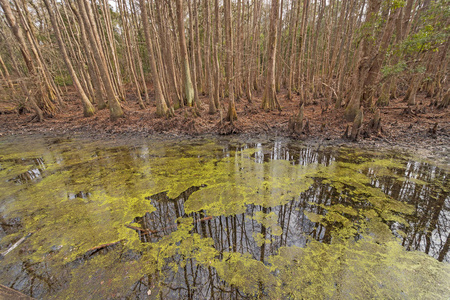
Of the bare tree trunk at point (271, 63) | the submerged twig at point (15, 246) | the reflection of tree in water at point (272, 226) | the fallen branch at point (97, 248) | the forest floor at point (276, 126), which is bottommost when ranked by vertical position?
the reflection of tree in water at point (272, 226)

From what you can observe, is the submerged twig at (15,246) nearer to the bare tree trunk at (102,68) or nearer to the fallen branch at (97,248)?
the fallen branch at (97,248)

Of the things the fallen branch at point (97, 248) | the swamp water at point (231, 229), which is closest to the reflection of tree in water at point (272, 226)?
the swamp water at point (231, 229)

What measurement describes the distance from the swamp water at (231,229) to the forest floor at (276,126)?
1292 millimetres

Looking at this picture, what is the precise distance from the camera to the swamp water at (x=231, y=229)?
1.78m

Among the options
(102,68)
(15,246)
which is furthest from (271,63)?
(15,246)

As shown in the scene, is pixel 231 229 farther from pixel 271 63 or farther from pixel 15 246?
pixel 271 63

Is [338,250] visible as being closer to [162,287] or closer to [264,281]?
[264,281]

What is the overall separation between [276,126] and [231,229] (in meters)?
5.45

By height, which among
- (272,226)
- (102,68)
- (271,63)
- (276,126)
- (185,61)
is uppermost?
(185,61)

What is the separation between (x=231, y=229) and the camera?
2496mm

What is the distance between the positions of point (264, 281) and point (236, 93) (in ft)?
37.2

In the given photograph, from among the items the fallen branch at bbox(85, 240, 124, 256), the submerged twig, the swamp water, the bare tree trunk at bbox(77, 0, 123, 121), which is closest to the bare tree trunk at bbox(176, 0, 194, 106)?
the bare tree trunk at bbox(77, 0, 123, 121)

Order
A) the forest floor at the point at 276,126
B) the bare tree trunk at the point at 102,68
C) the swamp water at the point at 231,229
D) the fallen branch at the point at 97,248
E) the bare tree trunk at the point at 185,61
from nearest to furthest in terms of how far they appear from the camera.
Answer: the swamp water at the point at 231,229, the fallen branch at the point at 97,248, the forest floor at the point at 276,126, the bare tree trunk at the point at 102,68, the bare tree trunk at the point at 185,61

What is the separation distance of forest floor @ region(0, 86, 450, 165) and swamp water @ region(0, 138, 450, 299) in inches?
50.9
